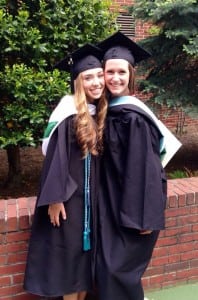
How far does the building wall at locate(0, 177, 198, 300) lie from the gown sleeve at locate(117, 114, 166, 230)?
74 centimetres

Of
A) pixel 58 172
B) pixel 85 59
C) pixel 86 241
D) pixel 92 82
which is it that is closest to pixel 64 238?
pixel 86 241

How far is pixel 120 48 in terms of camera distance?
266 centimetres

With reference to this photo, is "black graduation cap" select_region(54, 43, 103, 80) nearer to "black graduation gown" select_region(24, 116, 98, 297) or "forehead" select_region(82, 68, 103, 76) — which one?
"forehead" select_region(82, 68, 103, 76)

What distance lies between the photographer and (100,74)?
8.46 ft

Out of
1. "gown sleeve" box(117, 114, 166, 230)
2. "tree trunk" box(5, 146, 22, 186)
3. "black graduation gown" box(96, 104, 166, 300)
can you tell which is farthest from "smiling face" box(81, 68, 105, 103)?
"tree trunk" box(5, 146, 22, 186)

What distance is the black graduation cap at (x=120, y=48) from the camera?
104 inches

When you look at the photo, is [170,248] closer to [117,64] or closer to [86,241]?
[86,241]

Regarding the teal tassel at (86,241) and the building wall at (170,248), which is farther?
the building wall at (170,248)

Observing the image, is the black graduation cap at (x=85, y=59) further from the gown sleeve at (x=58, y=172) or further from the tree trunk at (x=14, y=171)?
the tree trunk at (x=14, y=171)

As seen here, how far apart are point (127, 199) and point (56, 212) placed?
0.44m

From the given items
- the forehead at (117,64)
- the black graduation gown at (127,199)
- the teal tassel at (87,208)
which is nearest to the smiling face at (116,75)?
the forehead at (117,64)

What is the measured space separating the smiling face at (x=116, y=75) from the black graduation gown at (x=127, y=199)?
13 centimetres

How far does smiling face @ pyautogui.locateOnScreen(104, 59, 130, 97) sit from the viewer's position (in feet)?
8.50

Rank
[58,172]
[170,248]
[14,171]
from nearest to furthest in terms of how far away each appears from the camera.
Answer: [58,172] < [170,248] < [14,171]
